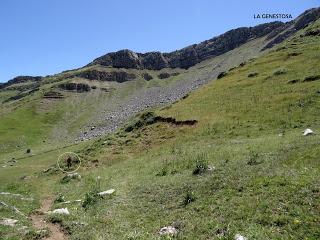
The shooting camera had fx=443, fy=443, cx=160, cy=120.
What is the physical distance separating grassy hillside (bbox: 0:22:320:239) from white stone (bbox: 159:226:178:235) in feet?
0.97

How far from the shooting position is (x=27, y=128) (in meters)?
145

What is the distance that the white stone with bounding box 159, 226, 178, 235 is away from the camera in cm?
2092

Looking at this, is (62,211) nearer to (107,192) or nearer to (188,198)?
(107,192)

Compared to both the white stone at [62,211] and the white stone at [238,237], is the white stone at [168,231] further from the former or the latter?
the white stone at [62,211]

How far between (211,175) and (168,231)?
8.92m

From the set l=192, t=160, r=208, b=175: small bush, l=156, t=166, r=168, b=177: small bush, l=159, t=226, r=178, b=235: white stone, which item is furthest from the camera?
l=156, t=166, r=168, b=177: small bush

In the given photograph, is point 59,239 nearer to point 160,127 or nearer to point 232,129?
point 232,129

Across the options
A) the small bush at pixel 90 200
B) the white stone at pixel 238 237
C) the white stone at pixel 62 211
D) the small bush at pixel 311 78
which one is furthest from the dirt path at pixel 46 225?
the small bush at pixel 311 78

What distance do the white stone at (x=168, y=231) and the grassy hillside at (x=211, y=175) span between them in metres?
0.30

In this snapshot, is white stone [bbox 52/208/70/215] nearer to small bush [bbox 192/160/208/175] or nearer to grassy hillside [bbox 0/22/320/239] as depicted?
grassy hillside [bbox 0/22/320/239]

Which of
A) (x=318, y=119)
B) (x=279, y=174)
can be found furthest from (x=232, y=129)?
(x=279, y=174)

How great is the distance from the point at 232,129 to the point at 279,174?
2439 cm

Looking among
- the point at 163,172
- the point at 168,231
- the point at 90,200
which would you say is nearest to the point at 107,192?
the point at 90,200

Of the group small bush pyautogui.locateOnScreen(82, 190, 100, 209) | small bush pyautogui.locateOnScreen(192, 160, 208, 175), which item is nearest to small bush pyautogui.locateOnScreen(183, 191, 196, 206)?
small bush pyautogui.locateOnScreen(192, 160, 208, 175)
